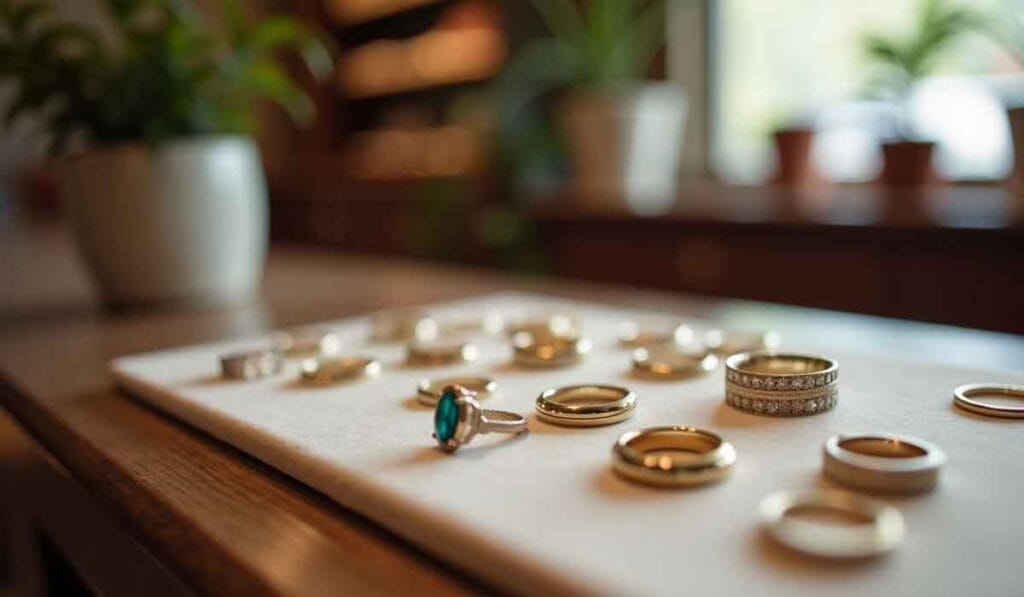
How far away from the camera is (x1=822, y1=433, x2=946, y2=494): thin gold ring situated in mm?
337

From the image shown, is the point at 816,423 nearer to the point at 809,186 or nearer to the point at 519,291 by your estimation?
the point at 519,291

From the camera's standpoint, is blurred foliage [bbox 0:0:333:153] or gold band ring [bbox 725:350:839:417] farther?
blurred foliage [bbox 0:0:333:153]

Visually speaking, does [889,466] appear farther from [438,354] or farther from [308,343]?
[308,343]

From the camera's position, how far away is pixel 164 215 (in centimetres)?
96

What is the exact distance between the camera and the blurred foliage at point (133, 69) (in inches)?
37.0

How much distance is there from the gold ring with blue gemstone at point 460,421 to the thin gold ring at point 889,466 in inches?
5.9

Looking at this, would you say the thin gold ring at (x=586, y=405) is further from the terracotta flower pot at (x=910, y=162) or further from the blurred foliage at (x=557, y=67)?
the blurred foliage at (x=557, y=67)

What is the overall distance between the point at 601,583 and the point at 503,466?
12 centimetres

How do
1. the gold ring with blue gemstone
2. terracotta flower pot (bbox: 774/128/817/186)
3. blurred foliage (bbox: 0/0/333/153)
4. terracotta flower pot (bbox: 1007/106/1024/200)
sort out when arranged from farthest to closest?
1. terracotta flower pot (bbox: 774/128/817/186)
2. terracotta flower pot (bbox: 1007/106/1024/200)
3. blurred foliage (bbox: 0/0/333/153)
4. the gold ring with blue gemstone

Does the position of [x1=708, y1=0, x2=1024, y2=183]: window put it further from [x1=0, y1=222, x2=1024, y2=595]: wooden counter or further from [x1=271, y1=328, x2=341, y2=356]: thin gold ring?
[x1=271, y1=328, x2=341, y2=356]: thin gold ring

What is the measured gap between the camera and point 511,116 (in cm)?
275

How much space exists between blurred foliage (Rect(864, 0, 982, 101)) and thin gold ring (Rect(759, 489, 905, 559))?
63.3 inches

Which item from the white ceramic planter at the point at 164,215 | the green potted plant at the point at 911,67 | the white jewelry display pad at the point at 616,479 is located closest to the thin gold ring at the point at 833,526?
the white jewelry display pad at the point at 616,479

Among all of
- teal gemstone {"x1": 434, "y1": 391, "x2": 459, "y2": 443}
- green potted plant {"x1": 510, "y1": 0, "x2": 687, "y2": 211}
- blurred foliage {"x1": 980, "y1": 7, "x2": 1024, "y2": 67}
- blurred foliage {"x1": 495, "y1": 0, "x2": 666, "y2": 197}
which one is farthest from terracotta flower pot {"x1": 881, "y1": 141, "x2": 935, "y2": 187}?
teal gemstone {"x1": 434, "y1": 391, "x2": 459, "y2": 443}
